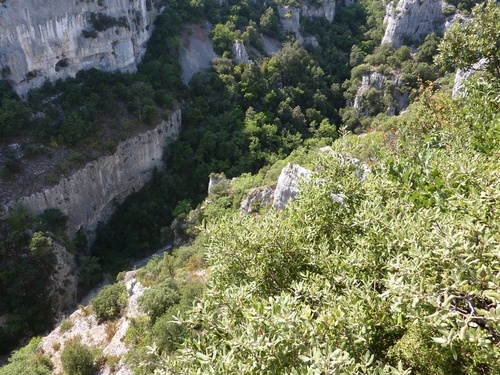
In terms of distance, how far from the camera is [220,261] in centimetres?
673

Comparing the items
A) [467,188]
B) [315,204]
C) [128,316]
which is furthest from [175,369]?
[128,316]

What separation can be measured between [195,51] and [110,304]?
32.2 meters

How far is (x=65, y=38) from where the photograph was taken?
3070cm

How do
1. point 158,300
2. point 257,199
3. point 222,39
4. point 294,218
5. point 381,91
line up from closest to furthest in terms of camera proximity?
point 294,218 < point 158,300 < point 257,199 < point 381,91 < point 222,39

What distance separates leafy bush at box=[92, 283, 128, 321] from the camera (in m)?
17.8

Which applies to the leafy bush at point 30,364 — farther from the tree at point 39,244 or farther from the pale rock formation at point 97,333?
the tree at point 39,244

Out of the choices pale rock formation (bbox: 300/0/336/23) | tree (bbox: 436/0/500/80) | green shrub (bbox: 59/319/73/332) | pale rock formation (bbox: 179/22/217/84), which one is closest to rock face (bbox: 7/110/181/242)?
pale rock formation (bbox: 179/22/217/84)

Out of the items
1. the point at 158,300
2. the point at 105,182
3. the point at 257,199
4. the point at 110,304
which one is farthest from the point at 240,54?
the point at 158,300

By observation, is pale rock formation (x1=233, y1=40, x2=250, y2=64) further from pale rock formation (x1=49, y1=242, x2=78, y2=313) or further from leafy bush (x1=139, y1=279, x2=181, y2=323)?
leafy bush (x1=139, y1=279, x2=181, y2=323)

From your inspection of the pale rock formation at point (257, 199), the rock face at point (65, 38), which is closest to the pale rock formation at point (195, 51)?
the rock face at point (65, 38)

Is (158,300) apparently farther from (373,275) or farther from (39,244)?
(373,275)

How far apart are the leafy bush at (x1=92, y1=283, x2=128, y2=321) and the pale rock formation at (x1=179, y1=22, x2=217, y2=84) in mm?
27135

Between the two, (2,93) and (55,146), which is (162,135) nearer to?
(55,146)

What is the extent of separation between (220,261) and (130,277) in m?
17.0
